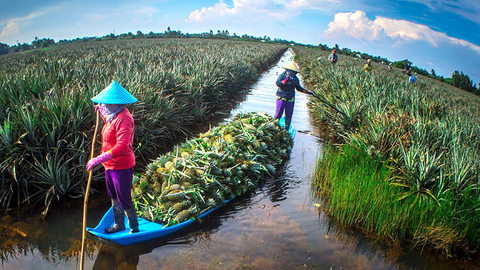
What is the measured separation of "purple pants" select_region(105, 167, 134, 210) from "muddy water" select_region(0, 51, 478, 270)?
0.74 m

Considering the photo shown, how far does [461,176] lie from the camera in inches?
196

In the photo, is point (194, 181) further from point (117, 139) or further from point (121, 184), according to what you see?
point (117, 139)

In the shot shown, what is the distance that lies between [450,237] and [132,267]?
446 cm

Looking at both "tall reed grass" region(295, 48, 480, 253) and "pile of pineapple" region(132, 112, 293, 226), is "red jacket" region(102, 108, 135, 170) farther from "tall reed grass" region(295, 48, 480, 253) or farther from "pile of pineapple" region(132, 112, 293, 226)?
"tall reed grass" region(295, 48, 480, 253)

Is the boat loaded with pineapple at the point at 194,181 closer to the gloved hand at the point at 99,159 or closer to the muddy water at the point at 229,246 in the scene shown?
the muddy water at the point at 229,246

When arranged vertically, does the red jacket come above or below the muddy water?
above

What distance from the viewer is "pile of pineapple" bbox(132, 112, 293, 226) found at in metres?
4.72

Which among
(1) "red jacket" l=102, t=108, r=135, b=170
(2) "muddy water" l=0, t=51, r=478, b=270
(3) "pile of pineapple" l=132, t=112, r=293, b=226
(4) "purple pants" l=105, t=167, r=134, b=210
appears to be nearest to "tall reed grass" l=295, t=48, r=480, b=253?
(2) "muddy water" l=0, t=51, r=478, b=270

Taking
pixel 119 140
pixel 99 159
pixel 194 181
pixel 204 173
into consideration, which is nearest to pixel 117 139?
pixel 119 140

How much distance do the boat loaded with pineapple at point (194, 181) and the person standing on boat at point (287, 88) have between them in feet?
7.32

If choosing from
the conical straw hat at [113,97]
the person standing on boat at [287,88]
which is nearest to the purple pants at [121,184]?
the conical straw hat at [113,97]

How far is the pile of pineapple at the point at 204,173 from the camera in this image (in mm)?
4719

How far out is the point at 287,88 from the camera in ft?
29.1

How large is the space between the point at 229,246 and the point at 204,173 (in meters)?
1.30
